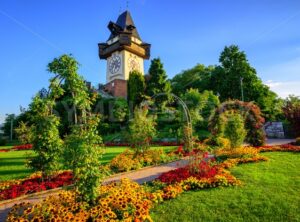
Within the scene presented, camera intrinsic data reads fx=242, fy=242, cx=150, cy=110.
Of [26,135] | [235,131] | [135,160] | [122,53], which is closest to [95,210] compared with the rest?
[135,160]

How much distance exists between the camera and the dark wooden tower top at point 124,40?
134 ft

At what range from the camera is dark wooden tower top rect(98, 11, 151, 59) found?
4072 cm

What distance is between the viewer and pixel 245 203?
6453mm

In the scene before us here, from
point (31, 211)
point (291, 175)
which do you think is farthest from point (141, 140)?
point (31, 211)

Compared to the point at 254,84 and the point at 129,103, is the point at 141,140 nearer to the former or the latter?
the point at 129,103

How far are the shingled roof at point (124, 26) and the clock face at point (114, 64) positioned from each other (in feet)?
15.3

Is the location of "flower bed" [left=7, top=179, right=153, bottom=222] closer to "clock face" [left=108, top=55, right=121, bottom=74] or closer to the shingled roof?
"clock face" [left=108, top=55, right=121, bottom=74]

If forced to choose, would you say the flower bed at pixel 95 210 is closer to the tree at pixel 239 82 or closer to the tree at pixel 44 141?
the tree at pixel 44 141

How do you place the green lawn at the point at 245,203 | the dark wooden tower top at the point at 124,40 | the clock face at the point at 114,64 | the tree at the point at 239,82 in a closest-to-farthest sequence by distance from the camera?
the green lawn at the point at 245,203 < the tree at the point at 239,82 < the dark wooden tower top at the point at 124,40 < the clock face at the point at 114,64

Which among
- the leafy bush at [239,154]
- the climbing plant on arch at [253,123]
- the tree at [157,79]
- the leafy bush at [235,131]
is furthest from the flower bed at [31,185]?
the tree at [157,79]

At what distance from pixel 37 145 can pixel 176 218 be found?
6.16 m

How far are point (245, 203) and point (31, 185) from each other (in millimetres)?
7141

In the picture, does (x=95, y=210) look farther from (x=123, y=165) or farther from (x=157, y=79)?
(x=157, y=79)

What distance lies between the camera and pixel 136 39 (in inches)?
1772
